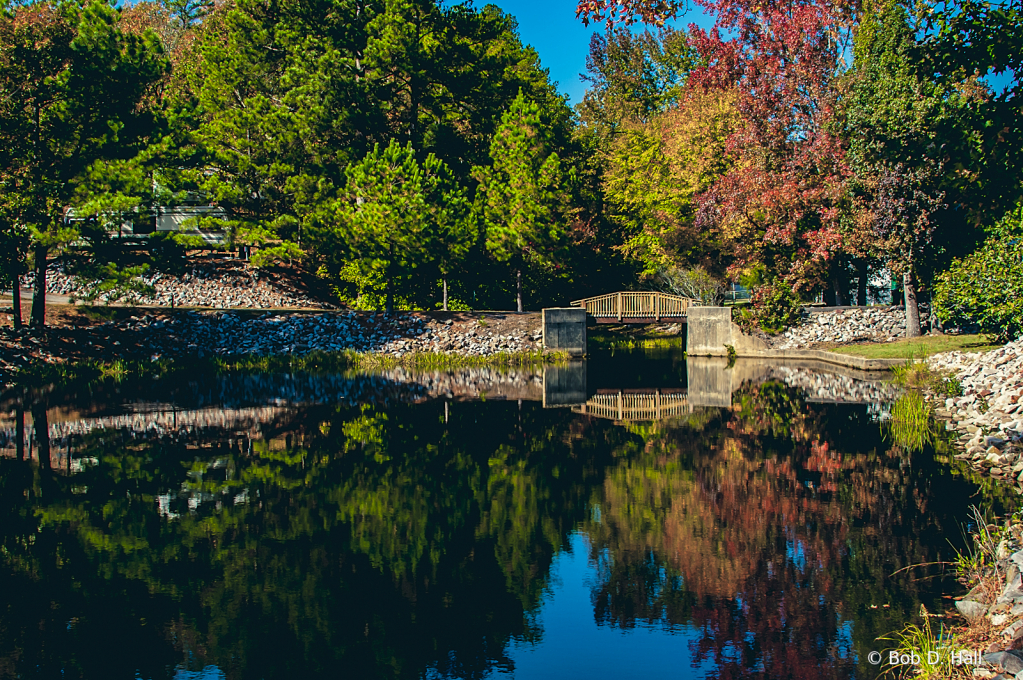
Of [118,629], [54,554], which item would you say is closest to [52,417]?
[54,554]

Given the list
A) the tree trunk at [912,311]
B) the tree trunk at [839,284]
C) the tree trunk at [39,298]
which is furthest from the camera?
the tree trunk at [839,284]

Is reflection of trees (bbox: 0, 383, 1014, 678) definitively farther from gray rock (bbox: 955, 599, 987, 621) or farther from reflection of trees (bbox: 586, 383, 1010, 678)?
gray rock (bbox: 955, 599, 987, 621)

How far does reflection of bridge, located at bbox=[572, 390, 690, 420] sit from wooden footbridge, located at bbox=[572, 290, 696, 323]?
15.3 m

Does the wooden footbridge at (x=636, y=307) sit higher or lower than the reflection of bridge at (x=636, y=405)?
higher

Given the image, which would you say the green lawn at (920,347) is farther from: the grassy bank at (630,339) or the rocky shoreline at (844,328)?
the grassy bank at (630,339)

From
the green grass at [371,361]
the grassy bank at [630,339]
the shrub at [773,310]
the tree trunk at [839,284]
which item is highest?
the tree trunk at [839,284]

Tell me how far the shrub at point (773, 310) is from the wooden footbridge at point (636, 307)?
10.4 ft

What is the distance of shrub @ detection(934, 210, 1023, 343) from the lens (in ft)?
78.8

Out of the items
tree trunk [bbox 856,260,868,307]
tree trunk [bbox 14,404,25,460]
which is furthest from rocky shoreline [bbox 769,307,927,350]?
tree trunk [bbox 14,404,25,460]

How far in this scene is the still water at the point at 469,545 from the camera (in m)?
7.50

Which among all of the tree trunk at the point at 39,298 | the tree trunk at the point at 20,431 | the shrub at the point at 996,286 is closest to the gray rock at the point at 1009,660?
the tree trunk at the point at 20,431

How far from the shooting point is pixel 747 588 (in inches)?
341

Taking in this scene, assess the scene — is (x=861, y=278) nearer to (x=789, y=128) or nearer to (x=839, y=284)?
(x=839, y=284)

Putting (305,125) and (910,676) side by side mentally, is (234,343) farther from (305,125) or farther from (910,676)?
(910,676)
